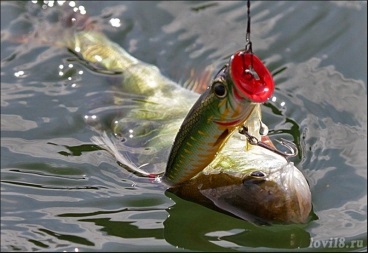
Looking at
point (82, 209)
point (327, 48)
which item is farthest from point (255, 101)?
point (327, 48)

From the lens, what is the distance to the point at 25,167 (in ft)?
14.2

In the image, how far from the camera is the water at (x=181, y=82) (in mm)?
3750

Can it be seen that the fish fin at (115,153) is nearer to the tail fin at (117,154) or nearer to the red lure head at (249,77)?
the tail fin at (117,154)

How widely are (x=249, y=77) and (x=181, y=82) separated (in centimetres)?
207

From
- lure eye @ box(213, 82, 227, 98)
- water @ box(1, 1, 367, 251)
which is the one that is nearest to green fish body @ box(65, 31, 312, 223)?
lure eye @ box(213, 82, 227, 98)

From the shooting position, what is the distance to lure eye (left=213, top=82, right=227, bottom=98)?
3.21 meters

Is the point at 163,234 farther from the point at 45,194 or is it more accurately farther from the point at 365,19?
the point at 365,19

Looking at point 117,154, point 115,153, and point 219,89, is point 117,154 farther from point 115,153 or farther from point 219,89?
point 219,89

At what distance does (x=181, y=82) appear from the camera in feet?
17.0

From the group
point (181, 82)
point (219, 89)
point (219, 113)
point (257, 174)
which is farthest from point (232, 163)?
point (181, 82)

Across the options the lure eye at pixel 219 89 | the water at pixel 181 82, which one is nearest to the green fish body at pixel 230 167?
the lure eye at pixel 219 89

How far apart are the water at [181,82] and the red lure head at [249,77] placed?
0.75m

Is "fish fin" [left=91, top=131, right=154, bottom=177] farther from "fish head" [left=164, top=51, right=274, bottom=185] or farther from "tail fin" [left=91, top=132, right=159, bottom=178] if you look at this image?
"fish head" [left=164, top=51, right=274, bottom=185]

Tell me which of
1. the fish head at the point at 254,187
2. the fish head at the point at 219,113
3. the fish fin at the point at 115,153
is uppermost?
the fish fin at the point at 115,153
